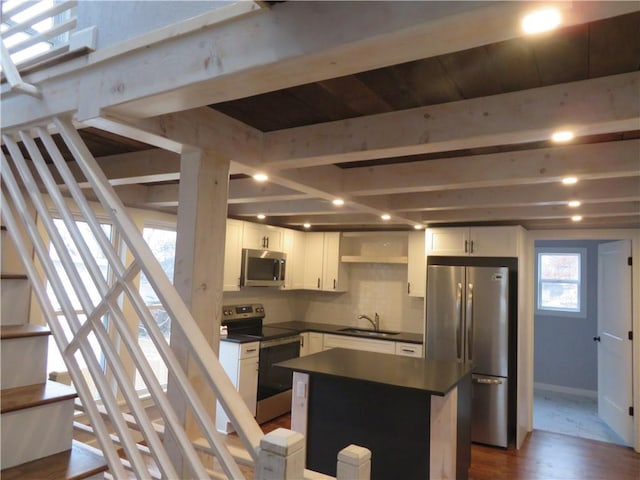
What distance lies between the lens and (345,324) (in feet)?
19.5

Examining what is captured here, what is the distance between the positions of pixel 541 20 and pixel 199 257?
4.37ft

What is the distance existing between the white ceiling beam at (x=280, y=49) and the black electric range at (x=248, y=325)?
3.40 metres

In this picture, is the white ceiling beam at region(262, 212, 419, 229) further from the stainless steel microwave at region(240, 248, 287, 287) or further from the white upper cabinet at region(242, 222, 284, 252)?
the stainless steel microwave at region(240, 248, 287, 287)

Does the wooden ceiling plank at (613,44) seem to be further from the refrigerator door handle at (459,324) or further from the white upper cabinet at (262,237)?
the white upper cabinet at (262,237)

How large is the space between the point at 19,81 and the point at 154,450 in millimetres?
1419

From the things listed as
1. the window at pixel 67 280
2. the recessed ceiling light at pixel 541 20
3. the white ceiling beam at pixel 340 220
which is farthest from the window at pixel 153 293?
the recessed ceiling light at pixel 541 20

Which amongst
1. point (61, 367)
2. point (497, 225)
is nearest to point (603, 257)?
point (497, 225)

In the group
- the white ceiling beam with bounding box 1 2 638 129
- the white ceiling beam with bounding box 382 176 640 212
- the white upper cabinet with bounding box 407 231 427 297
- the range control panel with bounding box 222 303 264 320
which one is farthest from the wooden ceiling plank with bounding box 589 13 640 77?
the range control panel with bounding box 222 303 264 320

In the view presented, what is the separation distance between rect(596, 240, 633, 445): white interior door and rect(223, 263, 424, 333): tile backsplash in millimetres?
2011

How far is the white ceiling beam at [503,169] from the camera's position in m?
2.07

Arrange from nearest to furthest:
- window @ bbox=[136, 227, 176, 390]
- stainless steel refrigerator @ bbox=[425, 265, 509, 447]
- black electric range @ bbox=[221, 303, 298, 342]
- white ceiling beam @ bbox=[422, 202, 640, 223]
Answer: white ceiling beam @ bbox=[422, 202, 640, 223]
window @ bbox=[136, 227, 176, 390]
stainless steel refrigerator @ bbox=[425, 265, 509, 447]
black electric range @ bbox=[221, 303, 298, 342]

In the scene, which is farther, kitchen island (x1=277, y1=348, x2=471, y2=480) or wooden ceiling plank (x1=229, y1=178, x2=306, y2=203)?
wooden ceiling plank (x1=229, y1=178, x2=306, y2=203)

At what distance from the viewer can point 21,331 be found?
70.8 inches

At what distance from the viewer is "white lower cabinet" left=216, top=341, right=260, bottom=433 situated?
4434mm
